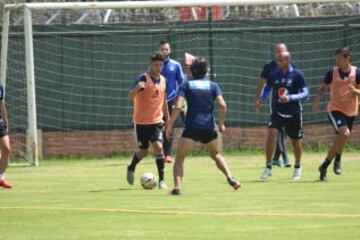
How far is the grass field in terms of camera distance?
12141 mm

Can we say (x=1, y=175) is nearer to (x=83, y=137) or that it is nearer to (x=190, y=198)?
(x=190, y=198)

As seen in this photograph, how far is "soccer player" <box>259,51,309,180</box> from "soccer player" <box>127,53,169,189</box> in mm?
1948

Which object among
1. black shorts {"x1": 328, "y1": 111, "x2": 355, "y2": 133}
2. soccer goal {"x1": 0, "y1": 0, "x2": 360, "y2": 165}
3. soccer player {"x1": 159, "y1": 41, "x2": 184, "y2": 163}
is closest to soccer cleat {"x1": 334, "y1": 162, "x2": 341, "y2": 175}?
black shorts {"x1": 328, "y1": 111, "x2": 355, "y2": 133}

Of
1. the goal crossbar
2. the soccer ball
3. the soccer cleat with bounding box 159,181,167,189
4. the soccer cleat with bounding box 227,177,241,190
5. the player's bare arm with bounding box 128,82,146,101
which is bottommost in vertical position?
the soccer cleat with bounding box 159,181,167,189

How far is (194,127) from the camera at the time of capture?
16.6 meters

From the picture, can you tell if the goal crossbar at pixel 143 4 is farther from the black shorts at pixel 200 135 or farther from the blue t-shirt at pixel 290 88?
the black shorts at pixel 200 135

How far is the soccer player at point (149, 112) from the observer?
18.4 meters

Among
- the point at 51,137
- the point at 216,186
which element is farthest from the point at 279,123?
the point at 51,137

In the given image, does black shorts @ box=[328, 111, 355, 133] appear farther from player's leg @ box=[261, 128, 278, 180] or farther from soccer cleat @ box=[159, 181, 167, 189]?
soccer cleat @ box=[159, 181, 167, 189]

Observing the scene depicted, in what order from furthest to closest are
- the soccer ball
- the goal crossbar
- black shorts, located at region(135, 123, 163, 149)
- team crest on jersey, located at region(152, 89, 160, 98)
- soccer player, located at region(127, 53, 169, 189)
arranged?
1. the goal crossbar
2. team crest on jersey, located at region(152, 89, 160, 98)
3. black shorts, located at region(135, 123, 163, 149)
4. soccer player, located at region(127, 53, 169, 189)
5. the soccer ball

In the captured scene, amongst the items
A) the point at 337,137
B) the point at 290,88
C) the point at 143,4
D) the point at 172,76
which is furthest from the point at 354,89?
the point at 143,4

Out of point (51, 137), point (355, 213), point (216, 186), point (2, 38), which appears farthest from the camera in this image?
point (51, 137)

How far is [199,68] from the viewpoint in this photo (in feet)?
54.0

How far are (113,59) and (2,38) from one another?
362cm
